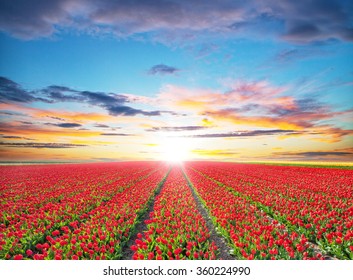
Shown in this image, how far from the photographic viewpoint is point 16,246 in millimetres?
6848

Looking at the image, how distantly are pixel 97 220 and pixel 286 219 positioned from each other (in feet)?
22.3
